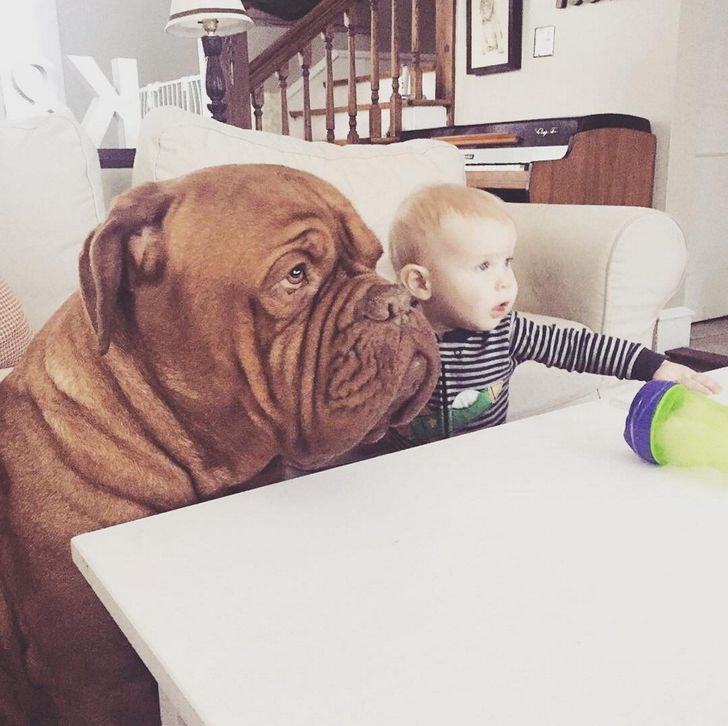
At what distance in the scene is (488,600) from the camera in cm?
56

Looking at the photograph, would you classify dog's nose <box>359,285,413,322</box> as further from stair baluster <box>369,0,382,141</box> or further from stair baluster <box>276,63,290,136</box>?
stair baluster <box>369,0,382,141</box>

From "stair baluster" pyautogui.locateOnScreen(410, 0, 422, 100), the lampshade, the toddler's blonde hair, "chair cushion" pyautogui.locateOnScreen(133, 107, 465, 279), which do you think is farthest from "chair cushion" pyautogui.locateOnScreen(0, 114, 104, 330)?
"stair baluster" pyautogui.locateOnScreen(410, 0, 422, 100)

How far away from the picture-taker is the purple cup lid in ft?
2.59

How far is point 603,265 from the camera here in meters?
1.56

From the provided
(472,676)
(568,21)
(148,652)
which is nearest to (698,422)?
(472,676)

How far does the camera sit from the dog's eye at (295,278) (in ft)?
2.37

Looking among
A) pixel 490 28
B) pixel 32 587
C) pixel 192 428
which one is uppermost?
pixel 490 28

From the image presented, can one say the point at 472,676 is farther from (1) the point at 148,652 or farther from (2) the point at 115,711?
(2) the point at 115,711

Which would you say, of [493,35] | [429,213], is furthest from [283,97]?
[429,213]

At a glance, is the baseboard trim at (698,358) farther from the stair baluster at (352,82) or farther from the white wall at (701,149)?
the stair baluster at (352,82)

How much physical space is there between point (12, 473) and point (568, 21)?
335cm

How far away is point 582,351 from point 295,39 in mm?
3089

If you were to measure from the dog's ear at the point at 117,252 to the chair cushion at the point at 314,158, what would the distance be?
61 cm

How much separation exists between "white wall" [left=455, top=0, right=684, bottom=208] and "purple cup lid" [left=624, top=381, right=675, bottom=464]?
8.73 feet
